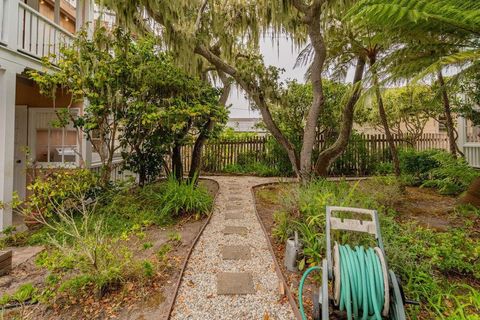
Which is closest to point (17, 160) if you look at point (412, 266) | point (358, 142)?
point (412, 266)

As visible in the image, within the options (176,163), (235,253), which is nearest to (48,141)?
(176,163)

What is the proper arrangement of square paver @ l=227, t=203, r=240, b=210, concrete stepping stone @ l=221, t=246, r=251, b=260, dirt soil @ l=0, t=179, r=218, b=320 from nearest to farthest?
dirt soil @ l=0, t=179, r=218, b=320 < concrete stepping stone @ l=221, t=246, r=251, b=260 < square paver @ l=227, t=203, r=240, b=210

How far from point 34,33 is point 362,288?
6056 mm

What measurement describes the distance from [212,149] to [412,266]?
7.78m

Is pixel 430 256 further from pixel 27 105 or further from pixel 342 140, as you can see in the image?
pixel 27 105

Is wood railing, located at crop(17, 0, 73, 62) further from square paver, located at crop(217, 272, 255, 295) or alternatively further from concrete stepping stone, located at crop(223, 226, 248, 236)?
square paver, located at crop(217, 272, 255, 295)

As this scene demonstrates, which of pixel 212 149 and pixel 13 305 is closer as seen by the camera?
pixel 13 305

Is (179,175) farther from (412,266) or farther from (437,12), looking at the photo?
(437,12)

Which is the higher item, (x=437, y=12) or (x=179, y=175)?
(x=437, y=12)

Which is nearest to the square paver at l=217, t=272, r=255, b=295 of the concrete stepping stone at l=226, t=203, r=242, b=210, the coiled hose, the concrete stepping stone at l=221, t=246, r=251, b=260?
the concrete stepping stone at l=221, t=246, r=251, b=260

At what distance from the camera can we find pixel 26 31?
167 inches

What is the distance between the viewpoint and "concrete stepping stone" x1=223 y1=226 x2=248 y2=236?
357 centimetres

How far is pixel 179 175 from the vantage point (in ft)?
19.4

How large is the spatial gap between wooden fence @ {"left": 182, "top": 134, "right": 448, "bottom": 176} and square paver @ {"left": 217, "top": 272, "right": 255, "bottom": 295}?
638 cm
